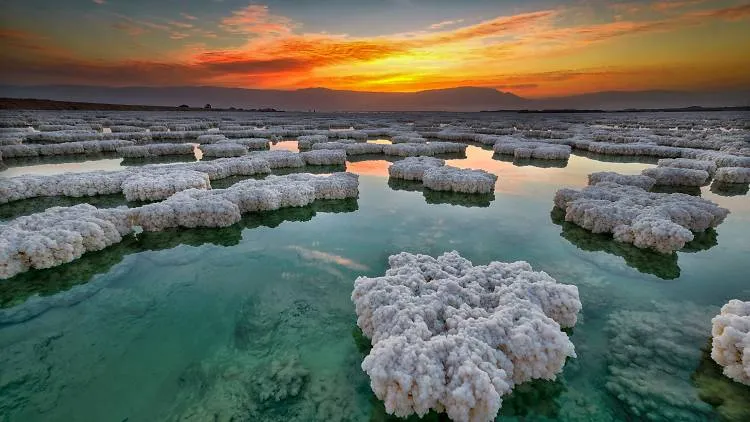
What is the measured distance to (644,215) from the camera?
46.3ft

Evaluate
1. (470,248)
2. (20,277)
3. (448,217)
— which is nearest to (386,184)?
(448,217)

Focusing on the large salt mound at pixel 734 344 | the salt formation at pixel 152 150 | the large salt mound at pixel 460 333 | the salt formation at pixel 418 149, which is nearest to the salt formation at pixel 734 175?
the salt formation at pixel 418 149

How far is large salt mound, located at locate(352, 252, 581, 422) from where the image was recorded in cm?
573

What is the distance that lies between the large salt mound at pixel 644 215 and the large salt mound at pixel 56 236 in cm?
1920

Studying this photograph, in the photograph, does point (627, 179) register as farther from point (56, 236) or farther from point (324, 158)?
point (56, 236)

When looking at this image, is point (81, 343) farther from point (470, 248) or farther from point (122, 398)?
point (470, 248)

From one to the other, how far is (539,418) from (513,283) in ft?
9.83

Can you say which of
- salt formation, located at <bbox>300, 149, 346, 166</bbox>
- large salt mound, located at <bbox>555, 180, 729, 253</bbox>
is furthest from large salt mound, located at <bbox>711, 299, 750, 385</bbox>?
salt formation, located at <bbox>300, 149, 346, 166</bbox>

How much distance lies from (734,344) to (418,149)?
103 ft

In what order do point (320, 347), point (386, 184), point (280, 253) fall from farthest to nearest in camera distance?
Answer: point (386, 184)
point (280, 253)
point (320, 347)

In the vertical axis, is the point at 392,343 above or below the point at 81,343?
above

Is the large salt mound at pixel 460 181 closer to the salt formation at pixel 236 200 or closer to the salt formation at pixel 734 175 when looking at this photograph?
the salt formation at pixel 236 200

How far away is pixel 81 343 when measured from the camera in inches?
328

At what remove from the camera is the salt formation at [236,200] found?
14933 millimetres
